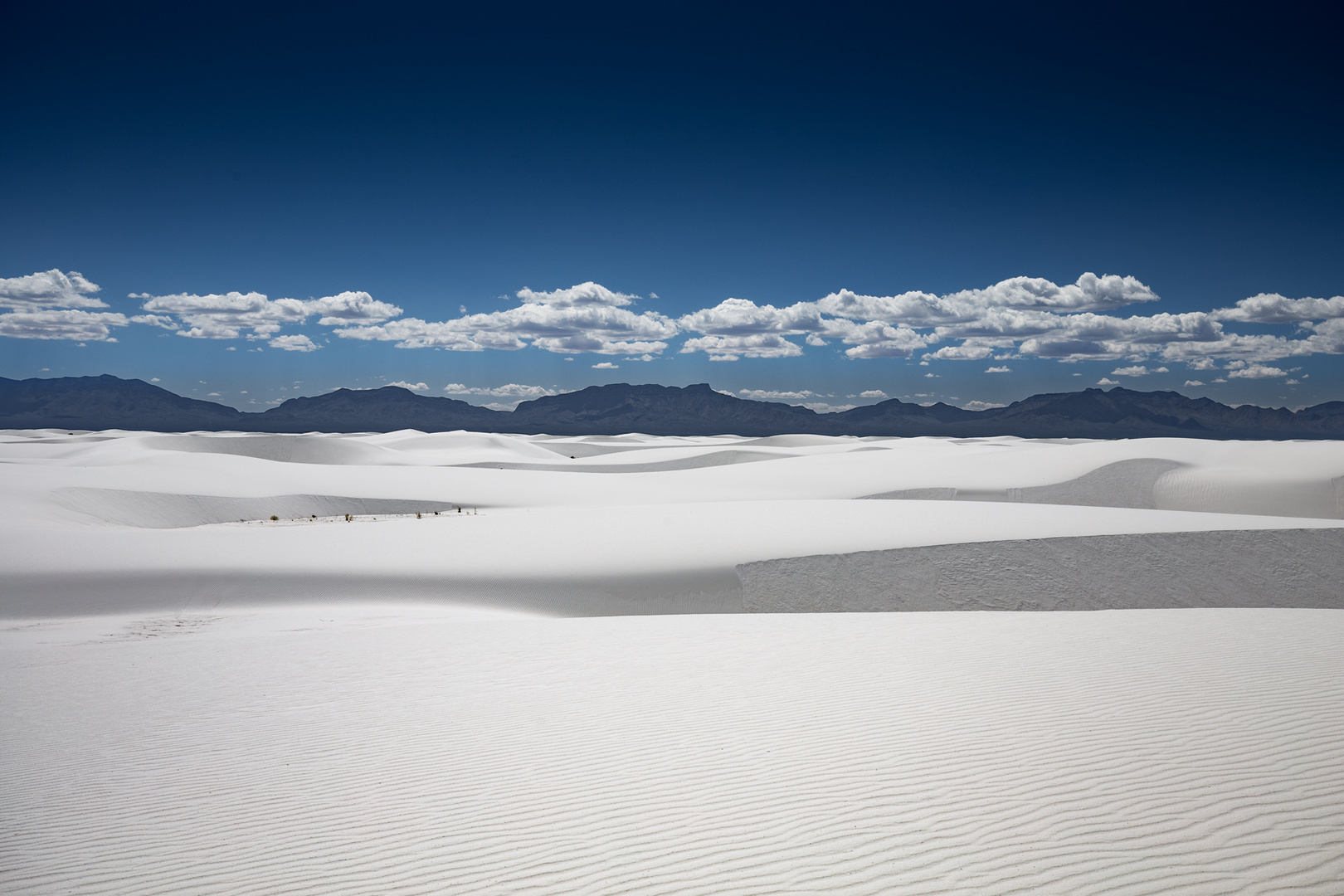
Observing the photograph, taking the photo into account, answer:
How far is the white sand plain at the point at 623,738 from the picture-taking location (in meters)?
3.89

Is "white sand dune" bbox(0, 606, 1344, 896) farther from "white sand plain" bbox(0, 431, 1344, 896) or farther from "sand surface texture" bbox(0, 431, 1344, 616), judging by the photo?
"sand surface texture" bbox(0, 431, 1344, 616)

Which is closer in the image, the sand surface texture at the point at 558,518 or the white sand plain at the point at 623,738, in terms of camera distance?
the white sand plain at the point at 623,738

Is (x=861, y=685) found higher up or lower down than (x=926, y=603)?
higher up

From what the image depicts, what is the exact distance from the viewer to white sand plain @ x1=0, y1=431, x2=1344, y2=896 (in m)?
3.89

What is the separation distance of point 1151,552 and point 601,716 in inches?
570

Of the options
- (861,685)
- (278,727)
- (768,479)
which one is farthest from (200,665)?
(768,479)

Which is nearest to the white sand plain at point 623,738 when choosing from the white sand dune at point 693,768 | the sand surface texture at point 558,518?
the white sand dune at point 693,768

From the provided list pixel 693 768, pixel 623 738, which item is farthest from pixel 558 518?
pixel 693 768

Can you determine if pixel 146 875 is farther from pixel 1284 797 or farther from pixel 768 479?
pixel 768 479

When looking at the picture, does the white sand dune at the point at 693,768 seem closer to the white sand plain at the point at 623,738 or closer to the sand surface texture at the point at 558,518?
the white sand plain at the point at 623,738

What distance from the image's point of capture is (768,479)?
1369 inches

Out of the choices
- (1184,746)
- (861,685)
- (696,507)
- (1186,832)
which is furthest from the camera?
(696,507)

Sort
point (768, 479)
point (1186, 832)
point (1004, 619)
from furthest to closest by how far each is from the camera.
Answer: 1. point (768, 479)
2. point (1004, 619)
3. point (1186, 832)

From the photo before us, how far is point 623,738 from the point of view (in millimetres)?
5770
